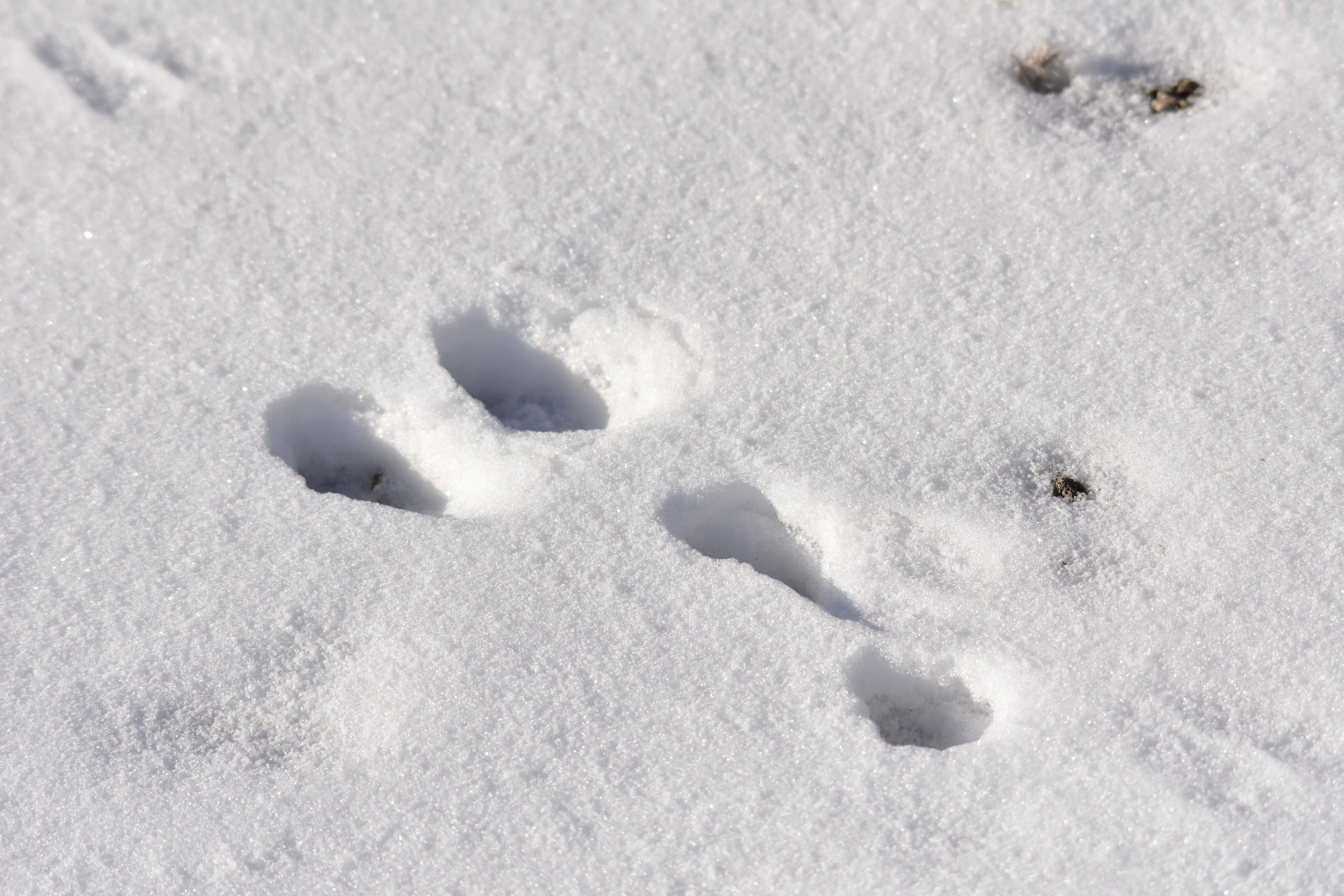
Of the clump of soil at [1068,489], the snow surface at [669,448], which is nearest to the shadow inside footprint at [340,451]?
the snow surface at [669,448]

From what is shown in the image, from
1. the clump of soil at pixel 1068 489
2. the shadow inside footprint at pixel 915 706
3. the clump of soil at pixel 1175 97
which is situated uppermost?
the clump of soil at pixel 1175 97

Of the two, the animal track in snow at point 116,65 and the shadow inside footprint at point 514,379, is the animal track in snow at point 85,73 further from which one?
the shadow inside footprint at point 514,379

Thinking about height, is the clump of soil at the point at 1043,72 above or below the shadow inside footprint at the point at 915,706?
above

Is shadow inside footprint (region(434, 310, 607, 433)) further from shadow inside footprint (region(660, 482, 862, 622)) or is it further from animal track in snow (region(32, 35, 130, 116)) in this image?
animal track in snow (region(32, 35, 130, 116))

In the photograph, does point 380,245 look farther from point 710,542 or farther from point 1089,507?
point 1089,507

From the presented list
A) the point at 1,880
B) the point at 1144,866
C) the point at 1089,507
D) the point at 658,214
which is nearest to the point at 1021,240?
the point at 1089,507

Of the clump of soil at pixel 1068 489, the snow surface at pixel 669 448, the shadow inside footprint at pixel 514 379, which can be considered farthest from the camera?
the shadow inside footprint at pixel 514 379

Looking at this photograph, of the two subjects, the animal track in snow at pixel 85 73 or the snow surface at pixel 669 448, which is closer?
the snow surface at pixel 669 448

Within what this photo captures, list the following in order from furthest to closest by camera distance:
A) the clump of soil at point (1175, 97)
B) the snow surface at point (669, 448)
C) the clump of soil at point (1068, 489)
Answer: the clump of soil at point (1175, 97)
the clump of soil at point (1068, 489)
the snow surface at point (669, 448)
